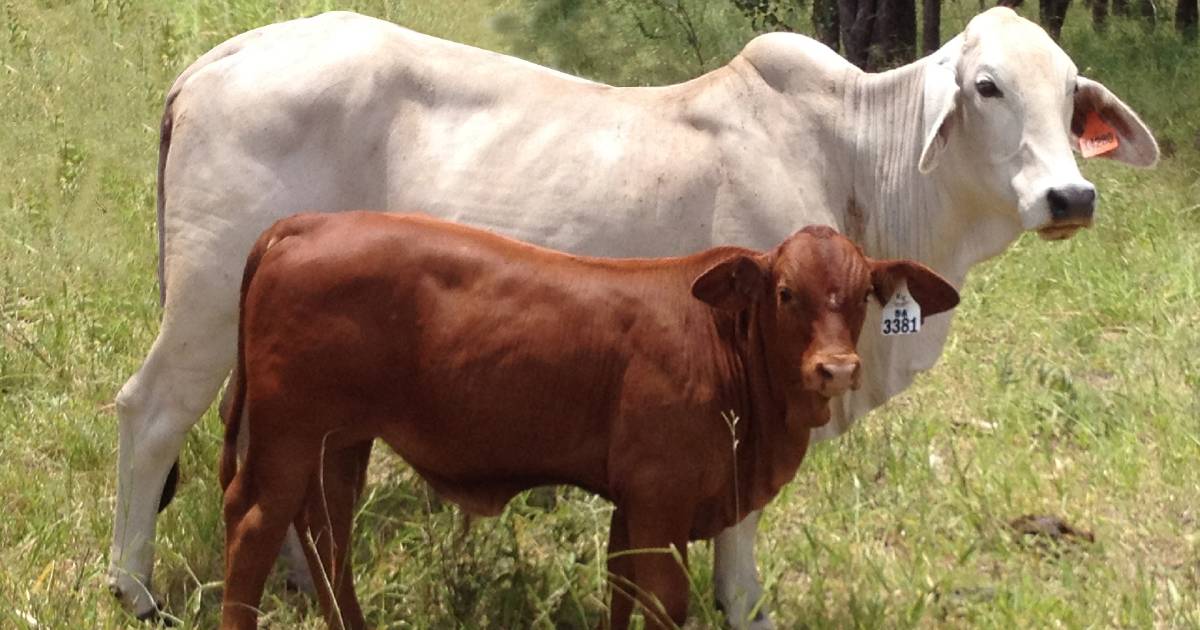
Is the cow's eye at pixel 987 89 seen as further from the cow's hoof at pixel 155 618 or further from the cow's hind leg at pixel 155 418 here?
the cow's hoof at pixel 155 618

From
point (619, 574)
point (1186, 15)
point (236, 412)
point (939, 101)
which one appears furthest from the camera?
point (1186, 15)

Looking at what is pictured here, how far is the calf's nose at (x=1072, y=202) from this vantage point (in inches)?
158

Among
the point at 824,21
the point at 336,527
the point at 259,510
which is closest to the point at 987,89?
the point at 336,527

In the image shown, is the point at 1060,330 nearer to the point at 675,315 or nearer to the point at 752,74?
the point at 752,74

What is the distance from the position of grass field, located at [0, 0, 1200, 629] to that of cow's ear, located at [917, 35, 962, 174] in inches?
44.1

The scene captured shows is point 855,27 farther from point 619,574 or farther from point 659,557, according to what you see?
point 659,557

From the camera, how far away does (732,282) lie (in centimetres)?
340

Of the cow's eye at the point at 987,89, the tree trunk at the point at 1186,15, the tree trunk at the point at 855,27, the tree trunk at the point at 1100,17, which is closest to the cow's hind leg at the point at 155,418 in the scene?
the cow's eye at the point at 987,89

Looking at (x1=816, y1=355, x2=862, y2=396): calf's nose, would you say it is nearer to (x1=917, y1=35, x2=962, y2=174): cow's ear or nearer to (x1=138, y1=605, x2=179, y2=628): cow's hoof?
(x1=917, y1=35, x2=962, y2=174): cow's ear

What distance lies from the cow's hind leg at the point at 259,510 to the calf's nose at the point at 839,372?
3.82 feet

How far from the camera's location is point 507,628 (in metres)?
4.07

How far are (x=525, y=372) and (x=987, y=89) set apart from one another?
1649 mm

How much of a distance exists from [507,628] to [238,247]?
1252mm

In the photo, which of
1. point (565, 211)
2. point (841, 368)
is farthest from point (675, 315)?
point (565, 211)
